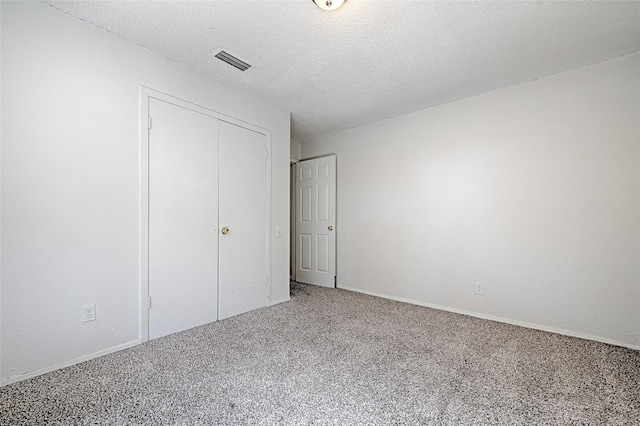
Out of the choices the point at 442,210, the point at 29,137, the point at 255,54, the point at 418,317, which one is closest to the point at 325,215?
the point at 442,210

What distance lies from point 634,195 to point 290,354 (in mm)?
2975

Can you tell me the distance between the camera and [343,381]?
1.79 meters

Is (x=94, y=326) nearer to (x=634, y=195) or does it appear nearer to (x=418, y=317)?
(x=418, y=317)

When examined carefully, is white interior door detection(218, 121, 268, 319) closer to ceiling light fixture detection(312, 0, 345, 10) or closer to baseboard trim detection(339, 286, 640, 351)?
ceiling light fixture detection(312, 0, 345, 10)

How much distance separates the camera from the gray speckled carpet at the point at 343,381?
1479mm

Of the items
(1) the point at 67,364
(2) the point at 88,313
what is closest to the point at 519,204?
(2) the point at 88,313

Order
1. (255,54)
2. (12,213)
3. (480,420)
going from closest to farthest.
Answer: (480,420)
(12,213)
(255,54)

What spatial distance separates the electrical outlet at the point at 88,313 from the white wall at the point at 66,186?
28mm

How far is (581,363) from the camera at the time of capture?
2066mm

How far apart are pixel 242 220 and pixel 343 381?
1912 millimetres

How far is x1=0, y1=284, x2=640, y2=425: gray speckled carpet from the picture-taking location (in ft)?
4.85

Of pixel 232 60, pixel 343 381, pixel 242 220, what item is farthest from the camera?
pixel 242 220

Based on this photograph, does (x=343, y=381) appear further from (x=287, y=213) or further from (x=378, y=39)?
(x=378, y=39)

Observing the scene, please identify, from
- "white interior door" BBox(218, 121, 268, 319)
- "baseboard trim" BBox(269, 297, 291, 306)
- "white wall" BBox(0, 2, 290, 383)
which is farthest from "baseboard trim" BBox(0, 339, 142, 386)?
"baseboard trim" BBox(269, 297, 291, 306)
